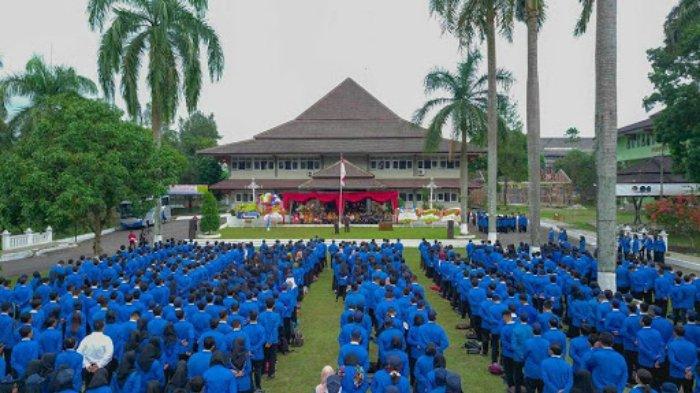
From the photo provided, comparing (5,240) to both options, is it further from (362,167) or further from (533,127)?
(362,167)

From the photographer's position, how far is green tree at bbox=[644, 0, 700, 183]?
28.5m

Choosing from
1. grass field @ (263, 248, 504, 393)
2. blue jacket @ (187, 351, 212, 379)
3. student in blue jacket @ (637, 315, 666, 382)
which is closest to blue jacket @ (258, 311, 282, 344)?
grass field @ (263, 248, 504, 393)

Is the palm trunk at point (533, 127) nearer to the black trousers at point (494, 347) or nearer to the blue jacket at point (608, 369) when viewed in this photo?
the black trousers at point (494, 347)

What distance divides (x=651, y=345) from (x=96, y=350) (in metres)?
8.24

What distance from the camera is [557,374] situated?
732cm

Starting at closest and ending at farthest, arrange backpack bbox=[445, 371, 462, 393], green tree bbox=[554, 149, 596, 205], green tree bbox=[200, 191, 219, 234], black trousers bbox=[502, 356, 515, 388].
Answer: backpack bbox=[445, 371, 462, 393] → black trousers bbox=[502, 356, 515, 388] → green tree bbox=[200, 191, 219, 234] → green tree bbox=[554, 149, 596, 205]

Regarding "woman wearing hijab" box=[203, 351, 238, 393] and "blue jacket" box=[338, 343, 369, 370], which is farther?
"blue jacket" box=[338, 343, 369, 370]

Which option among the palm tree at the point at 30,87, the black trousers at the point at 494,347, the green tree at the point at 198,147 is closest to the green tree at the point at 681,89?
the black trousers at the point at 494,347

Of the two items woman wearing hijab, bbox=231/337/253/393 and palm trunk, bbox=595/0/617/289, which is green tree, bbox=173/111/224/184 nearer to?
palm trunk, bbox=595/0/617/289

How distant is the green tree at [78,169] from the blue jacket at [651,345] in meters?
16.4

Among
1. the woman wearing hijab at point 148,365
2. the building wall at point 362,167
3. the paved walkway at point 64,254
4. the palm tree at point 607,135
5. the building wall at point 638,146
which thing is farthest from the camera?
the building wall at point 638,146

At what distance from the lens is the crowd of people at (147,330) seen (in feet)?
23.2

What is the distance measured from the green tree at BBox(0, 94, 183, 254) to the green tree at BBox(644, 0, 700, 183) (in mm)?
24908

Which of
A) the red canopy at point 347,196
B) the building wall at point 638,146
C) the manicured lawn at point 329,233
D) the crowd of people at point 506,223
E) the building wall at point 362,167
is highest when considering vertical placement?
the building wall at point 638,146
